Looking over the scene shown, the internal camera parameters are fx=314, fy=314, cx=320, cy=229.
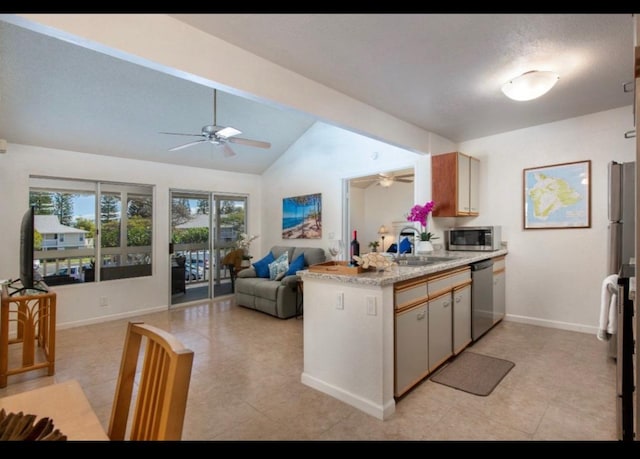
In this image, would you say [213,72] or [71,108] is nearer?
[213,72]

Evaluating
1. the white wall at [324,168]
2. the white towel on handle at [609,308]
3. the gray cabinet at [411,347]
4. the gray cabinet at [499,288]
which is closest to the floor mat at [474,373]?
the gray cabinet at [411,347]

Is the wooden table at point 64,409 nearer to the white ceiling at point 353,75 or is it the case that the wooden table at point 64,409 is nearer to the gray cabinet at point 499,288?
the white ceiling at point 353,75

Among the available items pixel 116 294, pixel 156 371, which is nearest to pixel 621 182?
pixel 156 371

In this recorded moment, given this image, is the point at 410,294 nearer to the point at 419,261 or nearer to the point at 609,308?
the point at 419,261

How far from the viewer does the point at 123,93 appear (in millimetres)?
3312

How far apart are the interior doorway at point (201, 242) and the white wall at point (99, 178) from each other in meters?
0.17

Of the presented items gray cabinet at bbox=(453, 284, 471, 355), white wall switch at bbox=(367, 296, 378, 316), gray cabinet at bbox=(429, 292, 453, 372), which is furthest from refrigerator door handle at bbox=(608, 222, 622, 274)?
white wall switch at bbox=(367, 296, 378, 316)

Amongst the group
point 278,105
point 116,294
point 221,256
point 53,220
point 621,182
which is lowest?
point 116,294

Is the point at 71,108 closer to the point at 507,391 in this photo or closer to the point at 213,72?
the point at 213,72

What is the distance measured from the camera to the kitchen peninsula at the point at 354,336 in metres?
1.97

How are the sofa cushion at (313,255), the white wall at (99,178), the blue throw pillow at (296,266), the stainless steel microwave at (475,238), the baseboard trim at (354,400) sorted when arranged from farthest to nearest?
the sofa cushion at (313,255) < the blue throw pillow at (296,266) < the stainless steel microwave at (475,238) < the white wall at (99,178) < the baseboard trim at (354,400)
